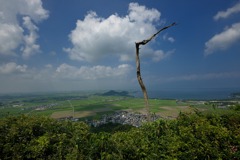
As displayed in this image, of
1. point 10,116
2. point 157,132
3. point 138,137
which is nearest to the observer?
point 138,137

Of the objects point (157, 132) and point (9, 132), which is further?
point (157, 132)

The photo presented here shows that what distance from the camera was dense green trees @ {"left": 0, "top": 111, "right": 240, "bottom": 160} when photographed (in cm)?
502

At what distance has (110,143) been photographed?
5.36 metres

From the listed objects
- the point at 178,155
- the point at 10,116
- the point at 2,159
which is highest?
the point at 10,116

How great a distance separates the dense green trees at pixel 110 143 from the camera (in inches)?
198

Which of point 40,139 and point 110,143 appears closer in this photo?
point 110,143

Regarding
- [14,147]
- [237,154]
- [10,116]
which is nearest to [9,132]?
[14,147]

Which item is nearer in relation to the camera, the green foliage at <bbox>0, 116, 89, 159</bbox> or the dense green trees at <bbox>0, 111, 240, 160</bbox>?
the dense green trees at <bbox>0, 111, 240, 160</bbox>

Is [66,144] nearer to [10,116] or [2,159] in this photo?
[2,159]

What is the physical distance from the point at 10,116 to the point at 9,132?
130 cm

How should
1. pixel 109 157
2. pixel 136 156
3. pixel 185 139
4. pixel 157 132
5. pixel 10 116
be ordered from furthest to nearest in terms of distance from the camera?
pixel 10 116, pixel 157 132, pixel 185 139, pixel 136 156, pixel 109 157

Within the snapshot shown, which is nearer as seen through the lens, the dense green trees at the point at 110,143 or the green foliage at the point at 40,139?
the dense green trees at the point at 110,143

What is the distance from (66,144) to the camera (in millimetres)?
5664

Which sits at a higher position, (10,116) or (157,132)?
(10,116)
